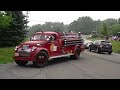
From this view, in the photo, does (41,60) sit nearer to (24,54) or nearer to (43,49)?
(43,49)

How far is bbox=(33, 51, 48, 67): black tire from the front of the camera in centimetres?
1341

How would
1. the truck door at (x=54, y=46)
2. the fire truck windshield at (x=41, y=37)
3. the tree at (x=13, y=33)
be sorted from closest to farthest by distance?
1. the truck door at (x=54, y=46)
2. the fire truck windshield at (x=41, y=37)
3. the tree at (x=13, y=33)

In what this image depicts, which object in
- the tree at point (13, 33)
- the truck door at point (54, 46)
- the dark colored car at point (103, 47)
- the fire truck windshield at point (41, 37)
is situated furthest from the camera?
the tree at point (13, 33)

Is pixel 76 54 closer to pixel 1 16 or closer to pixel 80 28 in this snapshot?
pixel 1 16

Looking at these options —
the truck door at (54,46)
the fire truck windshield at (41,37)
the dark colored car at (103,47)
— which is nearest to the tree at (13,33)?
the dark colored car at (103,47)

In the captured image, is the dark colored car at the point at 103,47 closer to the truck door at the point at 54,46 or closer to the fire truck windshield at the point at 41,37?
the truck door at the point at 54,46

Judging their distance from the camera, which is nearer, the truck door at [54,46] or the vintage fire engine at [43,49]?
the vintage fire engine at [43,49]

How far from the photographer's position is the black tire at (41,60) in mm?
13414

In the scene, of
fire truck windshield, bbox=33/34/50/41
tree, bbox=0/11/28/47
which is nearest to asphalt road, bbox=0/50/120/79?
fire truck windshield, bbox=33/34/50/41

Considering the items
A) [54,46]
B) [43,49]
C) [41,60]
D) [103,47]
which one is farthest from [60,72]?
[103,47]

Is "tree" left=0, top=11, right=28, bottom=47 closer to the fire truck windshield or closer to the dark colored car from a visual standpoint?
the dark colored car

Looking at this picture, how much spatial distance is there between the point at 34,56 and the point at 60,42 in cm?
327
